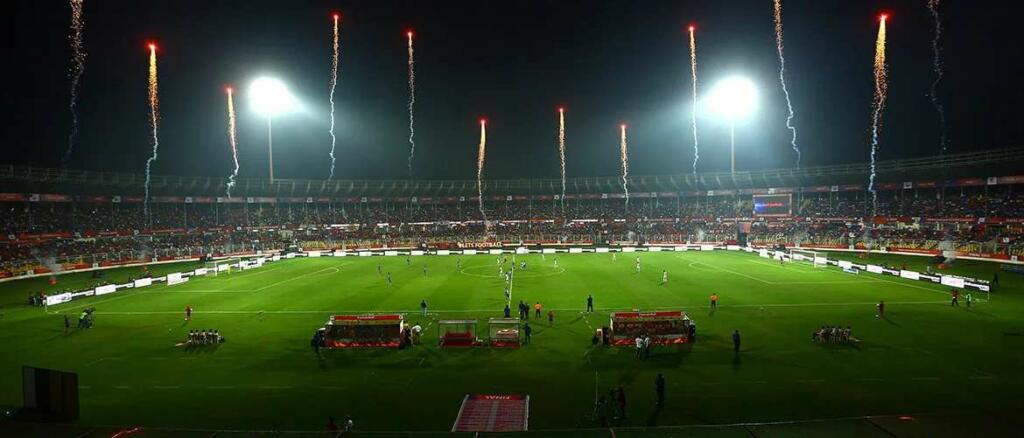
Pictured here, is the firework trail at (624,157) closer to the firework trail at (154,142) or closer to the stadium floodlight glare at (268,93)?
the stadium floodlight glare at (268,93)

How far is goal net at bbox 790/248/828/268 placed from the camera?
57188 mm

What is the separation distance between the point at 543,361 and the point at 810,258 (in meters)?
48.5

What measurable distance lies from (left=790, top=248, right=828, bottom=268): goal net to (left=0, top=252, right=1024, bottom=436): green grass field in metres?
12.7

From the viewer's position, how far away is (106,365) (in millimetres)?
24359

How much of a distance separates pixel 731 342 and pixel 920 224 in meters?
58.9

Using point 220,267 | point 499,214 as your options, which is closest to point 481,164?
point 499,214

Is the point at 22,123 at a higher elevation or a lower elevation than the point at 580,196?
higher

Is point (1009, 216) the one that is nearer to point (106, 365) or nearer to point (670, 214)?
point (670, 214)

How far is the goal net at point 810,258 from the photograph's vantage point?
5719 centimetres

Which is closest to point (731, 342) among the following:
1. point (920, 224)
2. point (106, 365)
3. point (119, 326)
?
point (106, 365)

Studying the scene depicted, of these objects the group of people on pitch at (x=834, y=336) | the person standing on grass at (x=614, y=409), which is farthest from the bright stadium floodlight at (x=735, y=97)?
the person standing on grass at (x=614, y=409)

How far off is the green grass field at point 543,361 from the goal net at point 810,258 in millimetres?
12662

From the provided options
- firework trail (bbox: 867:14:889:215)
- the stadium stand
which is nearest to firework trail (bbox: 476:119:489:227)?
the stadium stand

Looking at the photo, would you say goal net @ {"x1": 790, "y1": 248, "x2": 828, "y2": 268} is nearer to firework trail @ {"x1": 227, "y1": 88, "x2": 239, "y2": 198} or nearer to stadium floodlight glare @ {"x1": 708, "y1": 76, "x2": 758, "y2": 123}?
stadium floodlight glare @ {"x1": 708, "y1": 76, "x2": 758, "y2": 123}
